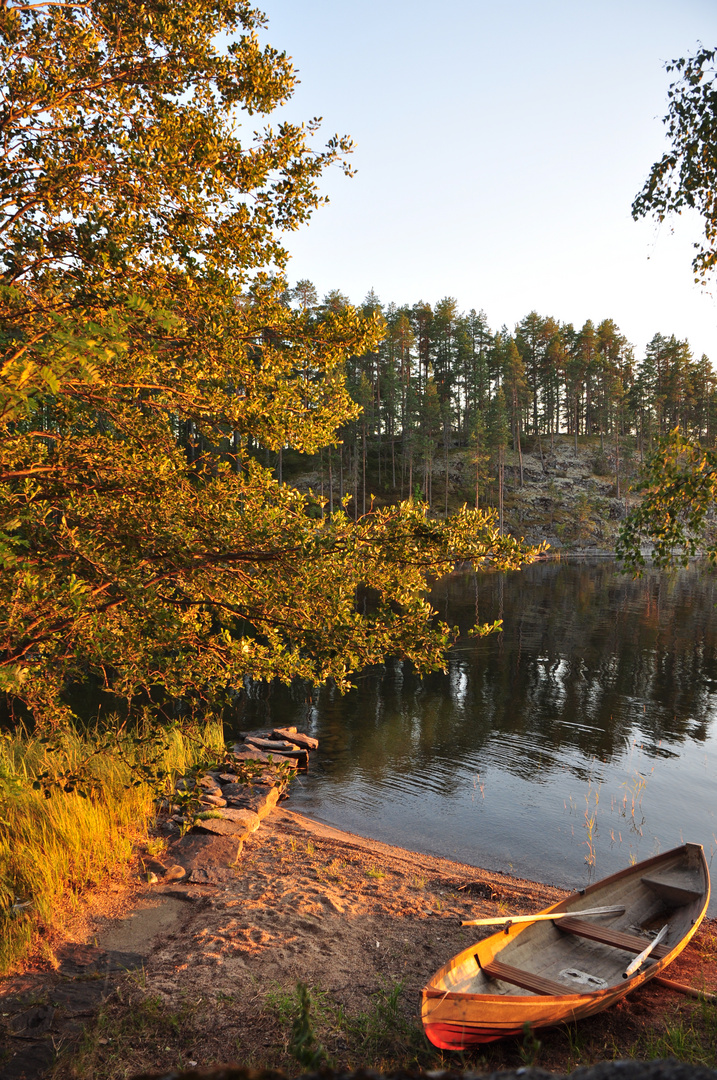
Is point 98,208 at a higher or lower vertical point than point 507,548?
higher

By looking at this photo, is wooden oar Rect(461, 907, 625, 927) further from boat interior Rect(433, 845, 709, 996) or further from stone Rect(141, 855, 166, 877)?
stone Rect(141, 855, 166, 877)

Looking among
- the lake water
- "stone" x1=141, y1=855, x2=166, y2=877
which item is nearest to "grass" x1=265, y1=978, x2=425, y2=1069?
"stone" x1=141, y1=855, x2=166, y2=877

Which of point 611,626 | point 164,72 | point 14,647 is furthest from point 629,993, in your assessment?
point 611,626

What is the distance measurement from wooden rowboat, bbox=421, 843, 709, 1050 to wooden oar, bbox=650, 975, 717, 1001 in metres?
0.12

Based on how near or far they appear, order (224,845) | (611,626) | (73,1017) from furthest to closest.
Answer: (611,626), (224,845), (73,1017)

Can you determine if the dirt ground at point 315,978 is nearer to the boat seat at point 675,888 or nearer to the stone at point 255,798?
the boat seat at point 675,888

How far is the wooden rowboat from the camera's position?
5508 millimetres

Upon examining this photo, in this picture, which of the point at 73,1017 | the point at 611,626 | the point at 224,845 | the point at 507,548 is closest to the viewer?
the point at 73,1017

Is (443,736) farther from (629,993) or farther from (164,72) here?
(164,72)

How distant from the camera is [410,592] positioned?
7.12 meters

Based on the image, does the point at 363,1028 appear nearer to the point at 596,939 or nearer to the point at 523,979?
the point at 523,979

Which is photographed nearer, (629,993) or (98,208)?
(98,208)

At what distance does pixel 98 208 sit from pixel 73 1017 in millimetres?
7644

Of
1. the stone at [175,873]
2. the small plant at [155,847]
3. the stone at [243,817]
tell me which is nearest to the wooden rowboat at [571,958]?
the stone at [175,873]
